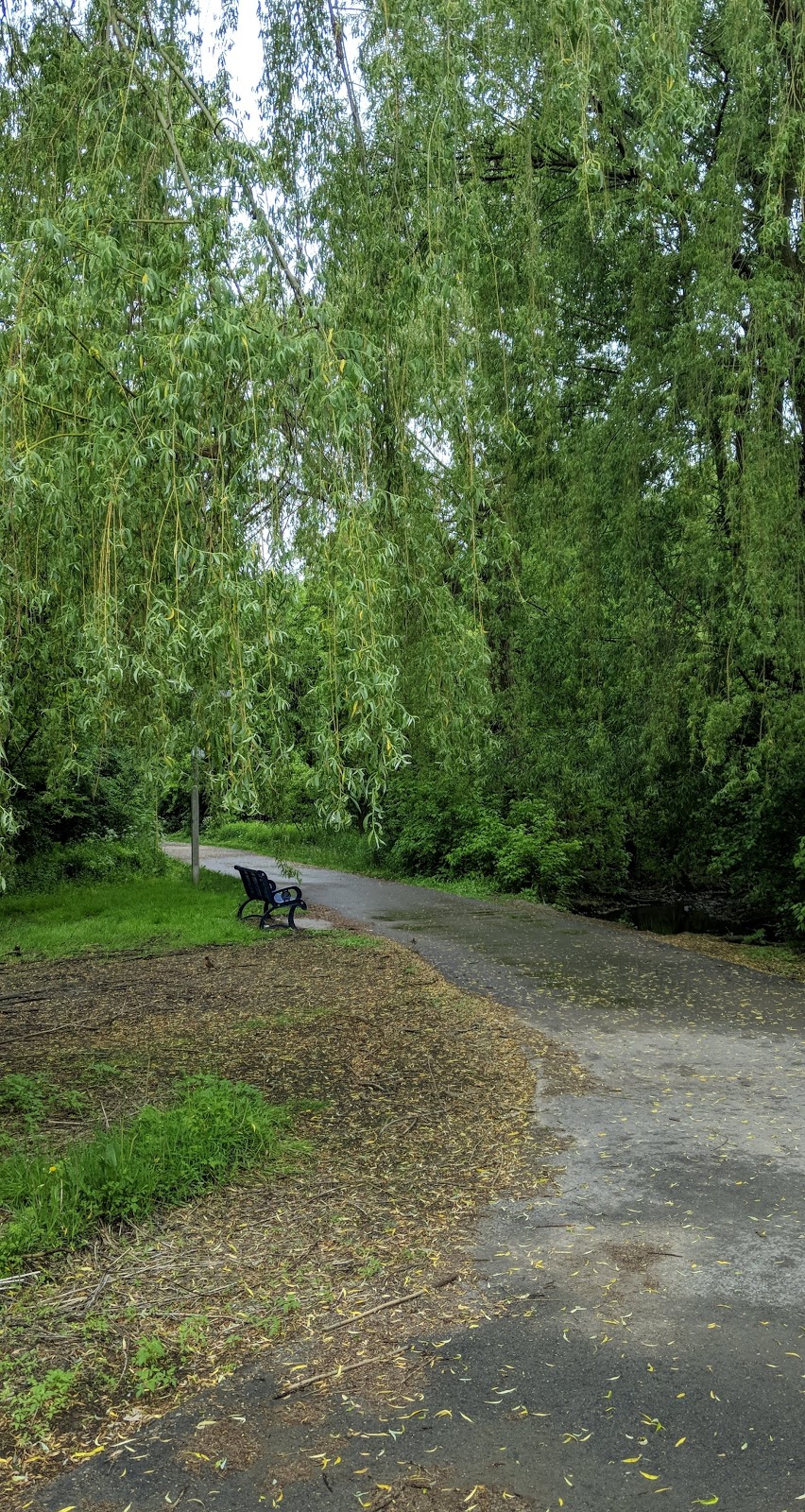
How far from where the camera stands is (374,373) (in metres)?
5.77

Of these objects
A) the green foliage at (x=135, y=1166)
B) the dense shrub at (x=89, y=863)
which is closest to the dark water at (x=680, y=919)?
the dense shrub at (x=89, y=863)

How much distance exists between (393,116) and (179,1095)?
18.9 ft

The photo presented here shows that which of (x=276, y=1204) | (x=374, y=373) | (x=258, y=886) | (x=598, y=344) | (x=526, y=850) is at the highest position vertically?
(x=598, y=344)

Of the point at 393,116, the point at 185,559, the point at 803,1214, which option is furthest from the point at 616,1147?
the point at 393,116

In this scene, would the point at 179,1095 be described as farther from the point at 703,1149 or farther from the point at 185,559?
the point at 185,559

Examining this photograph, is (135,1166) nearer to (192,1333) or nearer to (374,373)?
(192,1333)

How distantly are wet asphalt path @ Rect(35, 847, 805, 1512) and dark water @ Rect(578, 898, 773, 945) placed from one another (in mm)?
8217

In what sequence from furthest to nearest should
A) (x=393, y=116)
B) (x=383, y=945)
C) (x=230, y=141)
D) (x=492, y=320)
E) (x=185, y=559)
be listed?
(x=383, y=945)
(x=492, y=320)
(x=393, y=116)
(x=230, y=141)
(x=185, y=559)

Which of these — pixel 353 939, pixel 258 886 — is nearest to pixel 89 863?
pixel 258 886

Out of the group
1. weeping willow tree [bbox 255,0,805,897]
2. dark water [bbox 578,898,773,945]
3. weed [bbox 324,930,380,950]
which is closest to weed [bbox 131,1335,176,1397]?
weeping willow tree [bbox 255,0,805,897]

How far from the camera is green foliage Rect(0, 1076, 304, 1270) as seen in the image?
4820 millimetres

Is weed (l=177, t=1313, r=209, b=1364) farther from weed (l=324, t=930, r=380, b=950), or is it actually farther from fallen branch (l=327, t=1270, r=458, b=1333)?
weed (l=324, t=930, r=380, b=950)

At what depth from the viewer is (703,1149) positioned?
19.8 feet

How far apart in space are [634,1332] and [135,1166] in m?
2.37
